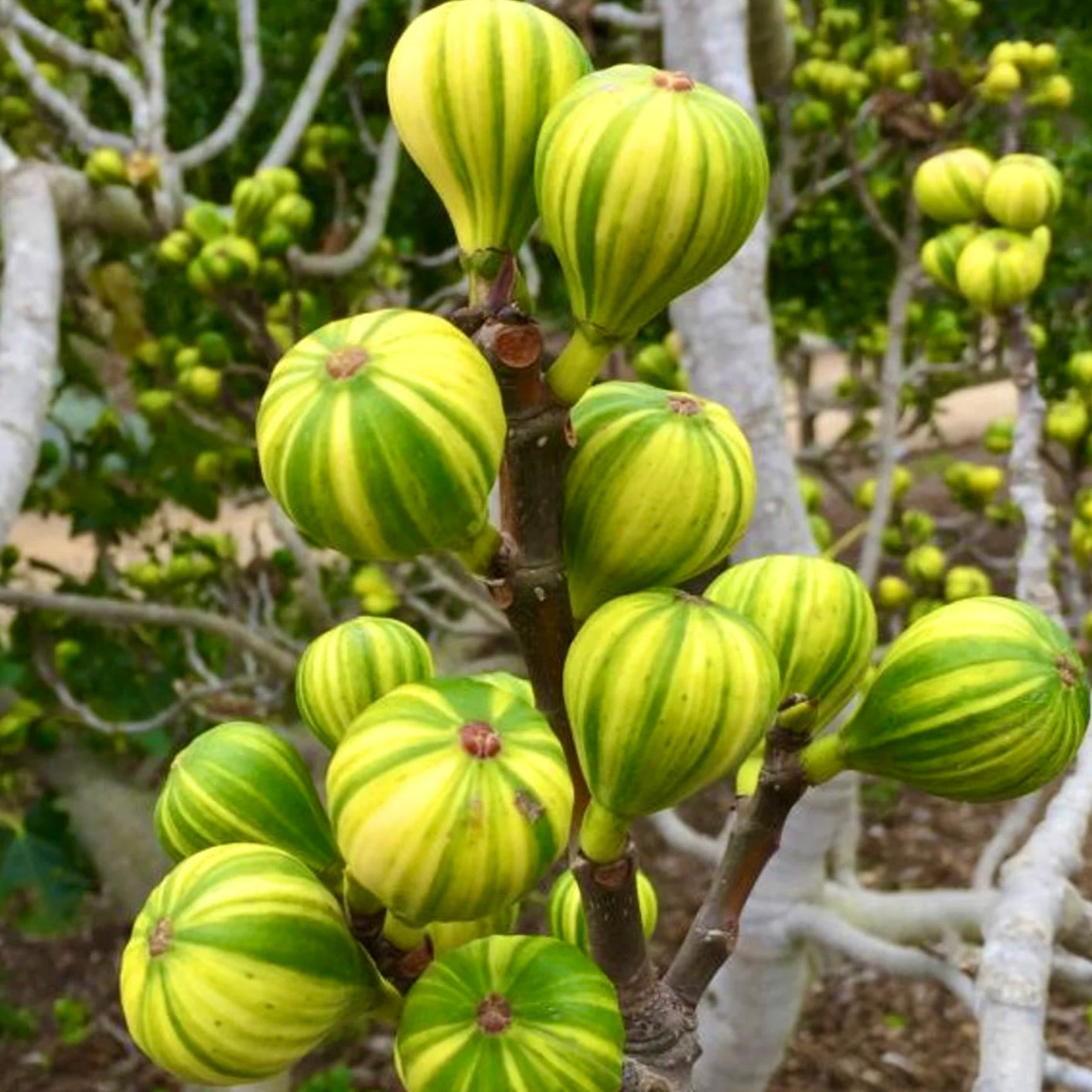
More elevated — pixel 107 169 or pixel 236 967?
pixel 236 967

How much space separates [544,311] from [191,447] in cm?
119

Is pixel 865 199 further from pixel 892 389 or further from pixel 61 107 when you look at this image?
pixel 61 107

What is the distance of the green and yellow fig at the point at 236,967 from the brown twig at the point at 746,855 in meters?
0.18

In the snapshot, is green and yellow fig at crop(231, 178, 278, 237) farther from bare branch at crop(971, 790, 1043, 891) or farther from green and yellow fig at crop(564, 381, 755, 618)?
green and yellow fig at crop(564, 381, 755, 618)

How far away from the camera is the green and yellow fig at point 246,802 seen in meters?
0.78

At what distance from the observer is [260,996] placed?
2.15ft

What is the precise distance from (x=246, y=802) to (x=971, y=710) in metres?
0.39

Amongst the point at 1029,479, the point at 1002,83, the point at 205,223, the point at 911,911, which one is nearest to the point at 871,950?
the point at 911,911

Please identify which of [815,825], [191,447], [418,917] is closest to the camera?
[418,917]

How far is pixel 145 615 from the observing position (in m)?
2.55

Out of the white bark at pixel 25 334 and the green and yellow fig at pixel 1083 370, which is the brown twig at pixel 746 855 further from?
the green and yellow fig at pixel 1083 370

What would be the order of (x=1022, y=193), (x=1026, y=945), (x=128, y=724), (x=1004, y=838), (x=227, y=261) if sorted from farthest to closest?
1. (x=128, y=724)
2. (x=227, y=261)
3. (x=1004, y=838)
4. (x=1022, y=193)
5. (x=1026, y=945)

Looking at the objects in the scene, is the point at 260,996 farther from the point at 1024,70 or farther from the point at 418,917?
the point at 1024,70

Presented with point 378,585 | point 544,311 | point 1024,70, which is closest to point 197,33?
point 544,311
